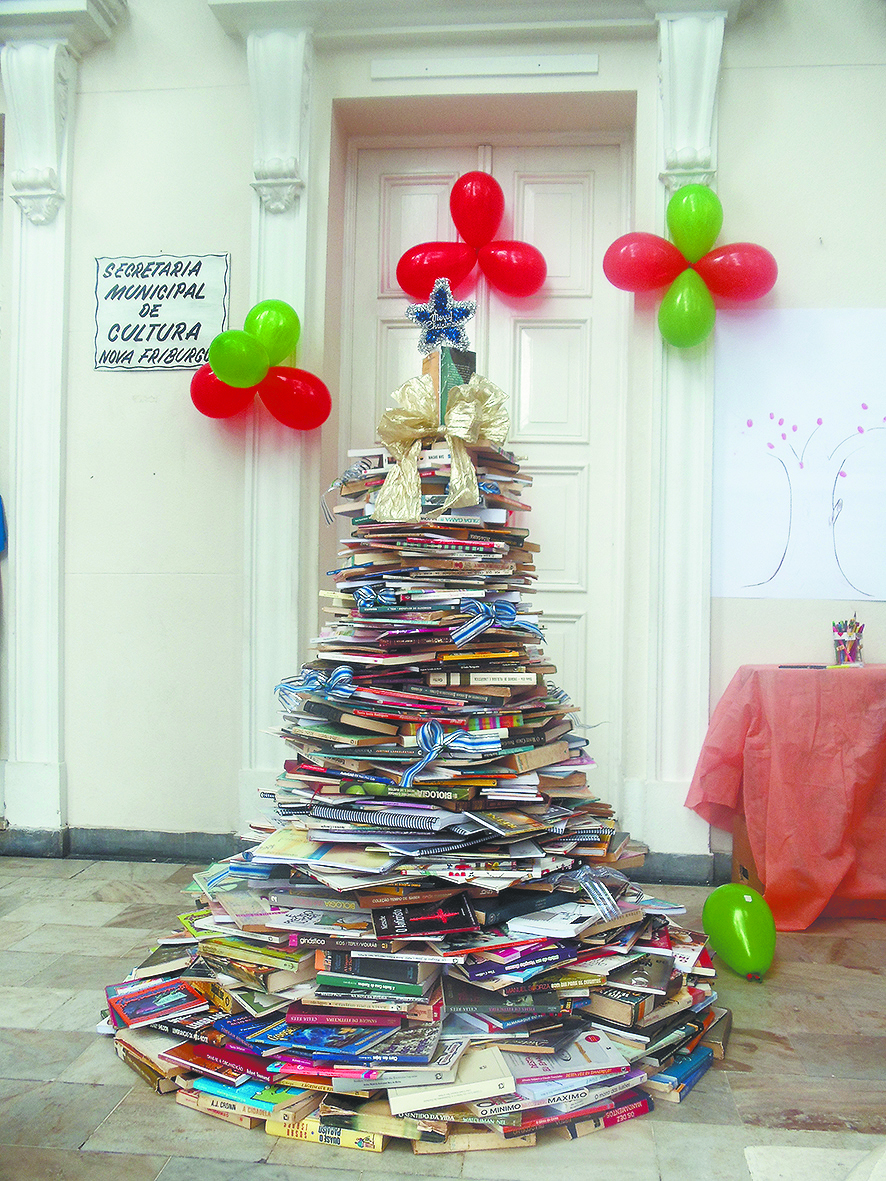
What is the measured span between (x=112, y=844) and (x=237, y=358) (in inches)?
78.0

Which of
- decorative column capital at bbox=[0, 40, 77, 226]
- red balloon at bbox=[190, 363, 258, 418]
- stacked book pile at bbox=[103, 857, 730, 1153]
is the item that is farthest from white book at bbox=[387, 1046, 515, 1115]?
decorative column capital at bbox=[0, 40, 77, 226]

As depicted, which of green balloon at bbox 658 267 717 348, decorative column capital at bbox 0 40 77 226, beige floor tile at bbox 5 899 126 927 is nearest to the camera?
beige floor tile at bbox 5 899 126 927

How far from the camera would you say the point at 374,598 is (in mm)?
2211

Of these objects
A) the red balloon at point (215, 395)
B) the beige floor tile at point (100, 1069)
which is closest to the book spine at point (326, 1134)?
the beige floor tile at point (100, 1069)

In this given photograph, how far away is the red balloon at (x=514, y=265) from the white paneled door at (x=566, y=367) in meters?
0.17

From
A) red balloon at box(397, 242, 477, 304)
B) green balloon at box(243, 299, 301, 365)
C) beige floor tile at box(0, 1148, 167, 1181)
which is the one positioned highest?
red balloon at box(397, 242, 477, 304)

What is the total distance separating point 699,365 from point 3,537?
2.81 meters

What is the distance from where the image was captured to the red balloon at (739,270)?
312 cm

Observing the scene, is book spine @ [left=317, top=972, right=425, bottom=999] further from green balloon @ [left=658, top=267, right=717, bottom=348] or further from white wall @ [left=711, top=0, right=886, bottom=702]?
green balloon @ [left=658, top=267, right=717, bottom=348]

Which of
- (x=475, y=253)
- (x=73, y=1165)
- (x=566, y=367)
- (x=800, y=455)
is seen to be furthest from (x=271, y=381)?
(x=73, y=1165)

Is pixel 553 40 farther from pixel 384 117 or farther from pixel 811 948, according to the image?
pixel 811 948

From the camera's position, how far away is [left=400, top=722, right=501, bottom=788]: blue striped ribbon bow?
2080 millimetres

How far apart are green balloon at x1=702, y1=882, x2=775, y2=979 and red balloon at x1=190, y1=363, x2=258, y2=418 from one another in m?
2.34

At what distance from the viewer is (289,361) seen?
3.45m
